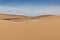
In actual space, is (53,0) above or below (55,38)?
above

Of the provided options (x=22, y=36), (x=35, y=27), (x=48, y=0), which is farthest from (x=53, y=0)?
(x=22, y=36)

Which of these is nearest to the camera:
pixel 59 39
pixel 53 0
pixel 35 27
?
pixel 59 39

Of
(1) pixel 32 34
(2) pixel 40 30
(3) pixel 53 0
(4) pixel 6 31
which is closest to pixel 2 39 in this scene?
(4) pixel 6 31

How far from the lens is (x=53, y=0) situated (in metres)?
3.83

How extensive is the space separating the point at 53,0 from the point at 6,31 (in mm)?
2998

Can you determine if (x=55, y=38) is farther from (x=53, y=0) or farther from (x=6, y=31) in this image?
(x=53, y=0)

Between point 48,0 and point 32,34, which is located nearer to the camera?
point 32,34

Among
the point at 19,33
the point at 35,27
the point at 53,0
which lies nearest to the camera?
the point at 19,33

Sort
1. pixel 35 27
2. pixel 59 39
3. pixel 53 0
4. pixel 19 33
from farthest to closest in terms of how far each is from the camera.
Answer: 1. pixel 53 0
2. pixel 35 27
3. pixel 19 33
4. pixel 59 39

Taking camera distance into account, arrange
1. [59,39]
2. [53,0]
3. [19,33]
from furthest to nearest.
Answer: [53,0]
[19,33]
[59,39]

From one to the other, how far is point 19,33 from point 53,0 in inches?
118

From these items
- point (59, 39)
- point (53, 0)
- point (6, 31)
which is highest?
point (53, 0)

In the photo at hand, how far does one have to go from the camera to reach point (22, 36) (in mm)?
1018

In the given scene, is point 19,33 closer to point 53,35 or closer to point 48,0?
point 53,35
